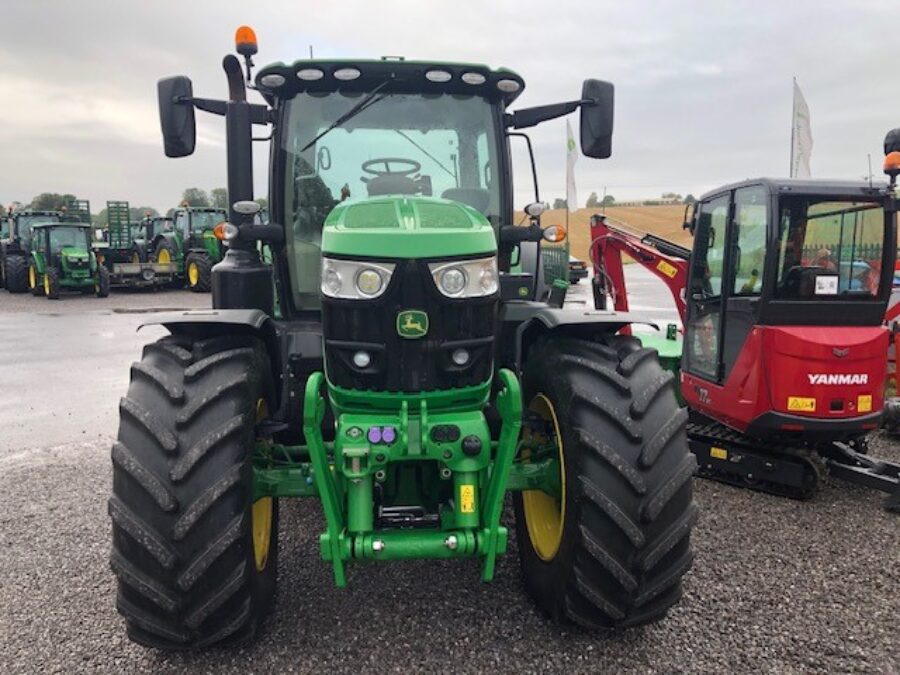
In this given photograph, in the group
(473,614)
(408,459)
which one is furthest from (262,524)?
(473,614)

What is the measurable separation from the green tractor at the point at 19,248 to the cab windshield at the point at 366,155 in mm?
20721

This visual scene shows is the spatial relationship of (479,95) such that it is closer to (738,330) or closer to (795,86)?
(738,330)

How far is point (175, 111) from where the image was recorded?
3389 mm

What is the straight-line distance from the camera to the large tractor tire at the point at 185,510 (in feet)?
8.07

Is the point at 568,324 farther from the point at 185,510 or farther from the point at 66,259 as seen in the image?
the point at 66,259

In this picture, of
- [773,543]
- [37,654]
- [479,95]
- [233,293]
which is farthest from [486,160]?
[37,654]

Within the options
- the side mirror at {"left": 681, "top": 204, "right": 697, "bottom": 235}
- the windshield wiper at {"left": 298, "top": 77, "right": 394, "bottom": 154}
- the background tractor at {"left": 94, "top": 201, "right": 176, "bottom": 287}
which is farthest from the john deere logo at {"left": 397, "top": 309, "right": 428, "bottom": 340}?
the background tractor at {"left": 94, "top": 201, "right": 176, "bottom": 287}

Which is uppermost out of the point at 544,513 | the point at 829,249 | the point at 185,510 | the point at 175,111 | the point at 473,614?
the point at 175,111

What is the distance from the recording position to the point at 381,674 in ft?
8.78

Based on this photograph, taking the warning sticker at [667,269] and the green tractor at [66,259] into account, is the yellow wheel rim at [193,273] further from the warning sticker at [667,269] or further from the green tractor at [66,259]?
the warning sticker at [667,269]

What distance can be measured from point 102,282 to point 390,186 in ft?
62.8

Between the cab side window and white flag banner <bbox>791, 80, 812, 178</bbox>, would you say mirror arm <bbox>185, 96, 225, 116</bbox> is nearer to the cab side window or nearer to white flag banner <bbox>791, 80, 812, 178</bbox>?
the cab side window

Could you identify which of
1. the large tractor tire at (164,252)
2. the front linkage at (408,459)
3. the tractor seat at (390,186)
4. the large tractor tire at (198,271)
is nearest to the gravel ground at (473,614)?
the front linkage at (408,459)

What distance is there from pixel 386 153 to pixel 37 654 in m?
2.76
